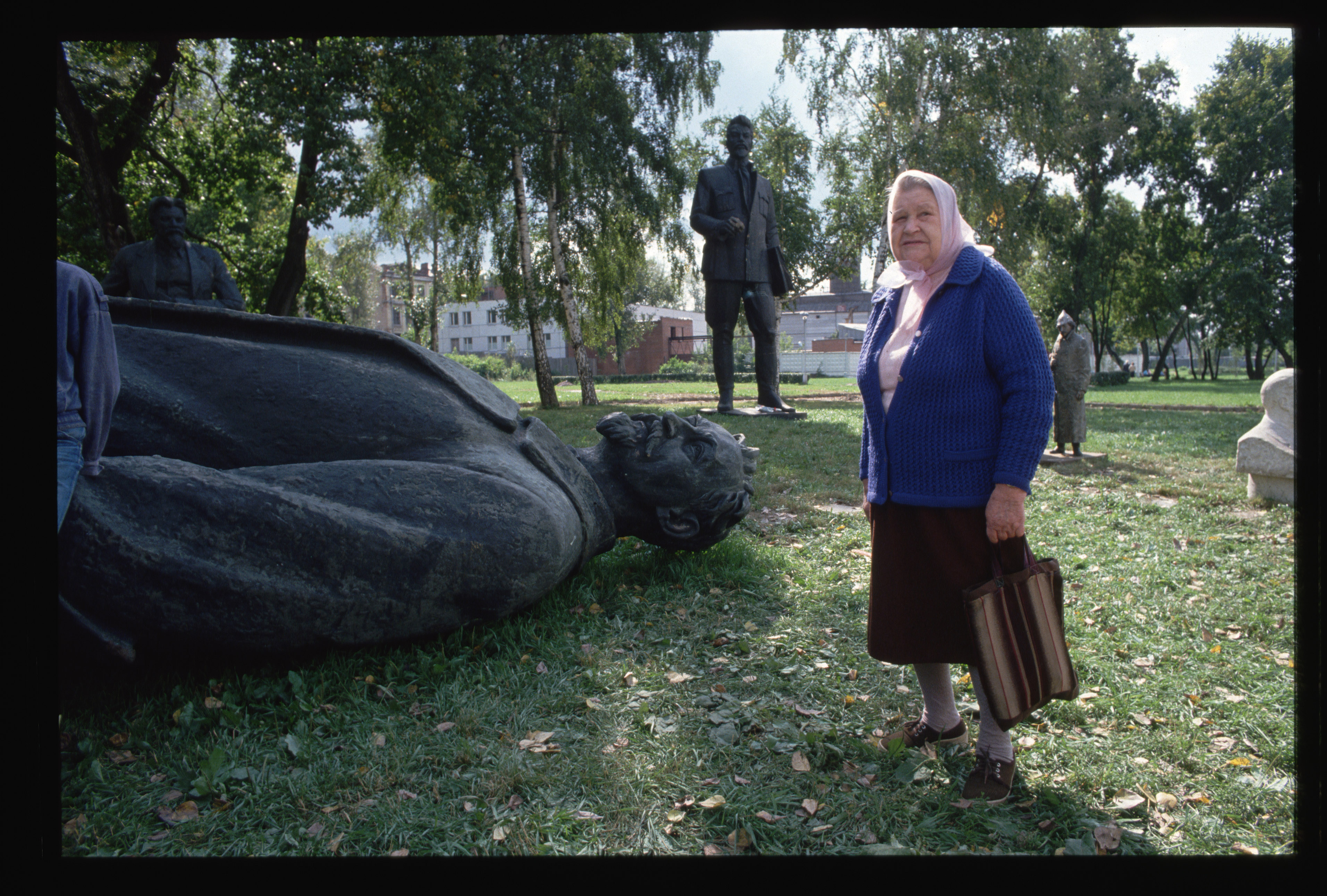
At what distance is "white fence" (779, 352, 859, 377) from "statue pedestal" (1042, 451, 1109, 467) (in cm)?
3075

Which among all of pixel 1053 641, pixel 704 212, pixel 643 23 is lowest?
pixel 1053 641

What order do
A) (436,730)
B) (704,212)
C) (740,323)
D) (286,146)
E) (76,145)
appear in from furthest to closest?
1. (740,323)
2. (286,146)
3. (76,145)
4. (704,212)
5. (436,730)

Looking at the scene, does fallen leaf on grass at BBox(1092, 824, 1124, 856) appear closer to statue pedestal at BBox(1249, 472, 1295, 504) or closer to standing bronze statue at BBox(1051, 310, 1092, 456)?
statue pedestal at BBox(1249, 472, 1295, 504)

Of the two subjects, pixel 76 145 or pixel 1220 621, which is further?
pixel 76 145

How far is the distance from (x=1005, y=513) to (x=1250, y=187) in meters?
37.1

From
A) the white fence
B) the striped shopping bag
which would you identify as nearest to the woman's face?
the striped shopping bag

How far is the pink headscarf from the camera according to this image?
2350mm

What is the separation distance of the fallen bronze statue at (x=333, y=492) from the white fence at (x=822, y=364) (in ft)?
119

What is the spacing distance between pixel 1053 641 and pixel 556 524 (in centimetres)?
178

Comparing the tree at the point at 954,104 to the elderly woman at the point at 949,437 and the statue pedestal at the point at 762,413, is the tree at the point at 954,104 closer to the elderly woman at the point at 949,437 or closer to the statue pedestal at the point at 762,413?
the statue pedestal at the point at 762,413

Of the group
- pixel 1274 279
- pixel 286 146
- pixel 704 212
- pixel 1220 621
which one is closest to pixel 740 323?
pixel 1274 279

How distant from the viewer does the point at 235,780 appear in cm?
237

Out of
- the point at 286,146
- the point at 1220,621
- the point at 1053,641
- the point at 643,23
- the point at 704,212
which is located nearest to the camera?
the point at 643,23

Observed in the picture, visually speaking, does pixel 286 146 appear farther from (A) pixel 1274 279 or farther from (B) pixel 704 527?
(A) pixel 1274 279
